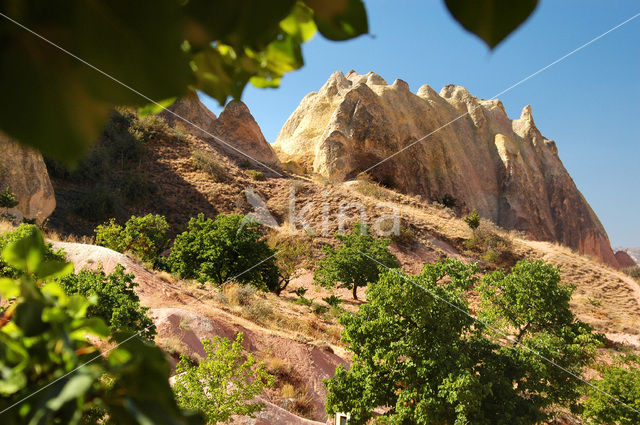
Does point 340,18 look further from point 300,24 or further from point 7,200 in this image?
point 7,200

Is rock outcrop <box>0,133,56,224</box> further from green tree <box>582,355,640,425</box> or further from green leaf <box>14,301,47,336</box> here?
green tree <box>582,355,640,425</box>

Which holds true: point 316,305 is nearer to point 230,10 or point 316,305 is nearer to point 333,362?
point 333,362

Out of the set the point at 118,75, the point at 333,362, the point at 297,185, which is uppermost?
the point at 297,185

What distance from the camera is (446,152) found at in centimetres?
2067

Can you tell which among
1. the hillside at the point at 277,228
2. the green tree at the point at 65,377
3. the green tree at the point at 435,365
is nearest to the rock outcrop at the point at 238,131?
the hillside at the point at 277,228

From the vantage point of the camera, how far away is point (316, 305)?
29.4 ft

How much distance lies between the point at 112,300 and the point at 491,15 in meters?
4.43

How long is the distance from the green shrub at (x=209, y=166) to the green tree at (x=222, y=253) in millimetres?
4800

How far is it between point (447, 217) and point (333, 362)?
10818 mm

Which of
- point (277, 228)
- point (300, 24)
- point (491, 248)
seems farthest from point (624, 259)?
point (300, 24)

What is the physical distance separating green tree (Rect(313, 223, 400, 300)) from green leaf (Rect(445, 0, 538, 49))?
9.95m

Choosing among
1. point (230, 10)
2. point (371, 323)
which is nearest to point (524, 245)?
point (371, 323)

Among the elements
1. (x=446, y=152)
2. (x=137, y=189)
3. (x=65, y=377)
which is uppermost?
(x=446, y=152)

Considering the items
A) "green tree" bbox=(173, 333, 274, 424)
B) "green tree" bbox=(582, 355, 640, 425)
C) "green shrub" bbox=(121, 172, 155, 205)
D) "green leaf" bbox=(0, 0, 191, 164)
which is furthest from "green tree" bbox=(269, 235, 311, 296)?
"green leaf" bbox=(0, 0, 191, 164)
